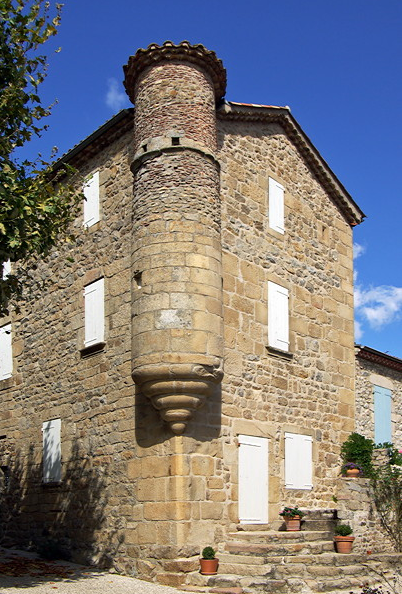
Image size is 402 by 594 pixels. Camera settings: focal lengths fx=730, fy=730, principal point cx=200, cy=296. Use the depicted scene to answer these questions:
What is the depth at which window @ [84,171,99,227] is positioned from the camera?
1405 centimetres

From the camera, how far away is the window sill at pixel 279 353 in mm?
13164

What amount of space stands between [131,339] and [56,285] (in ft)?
12.9

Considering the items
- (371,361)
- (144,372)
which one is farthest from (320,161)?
(144,372)

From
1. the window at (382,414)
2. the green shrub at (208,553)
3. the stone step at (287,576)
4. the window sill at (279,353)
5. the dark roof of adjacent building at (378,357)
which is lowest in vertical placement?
the stone step at (287,576)

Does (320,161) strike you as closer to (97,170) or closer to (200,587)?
(97,170)

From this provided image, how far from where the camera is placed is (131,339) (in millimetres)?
11820

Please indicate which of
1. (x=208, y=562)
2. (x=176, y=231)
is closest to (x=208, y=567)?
(x=208, y=562)

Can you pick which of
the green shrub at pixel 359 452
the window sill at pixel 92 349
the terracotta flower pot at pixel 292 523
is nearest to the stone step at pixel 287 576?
the terracotta flower pot at pixel 292 523

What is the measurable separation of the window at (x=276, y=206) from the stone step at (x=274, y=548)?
19.2ft

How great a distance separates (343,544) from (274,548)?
1.61m

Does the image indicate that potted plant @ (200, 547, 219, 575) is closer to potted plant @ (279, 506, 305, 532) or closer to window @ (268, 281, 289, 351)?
potted plant @ (279, 506, 305, 532)

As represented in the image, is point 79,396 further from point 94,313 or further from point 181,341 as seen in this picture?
point 181,341

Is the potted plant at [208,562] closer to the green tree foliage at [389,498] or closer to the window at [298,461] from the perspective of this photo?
the window at [298,461]

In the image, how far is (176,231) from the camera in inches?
449
